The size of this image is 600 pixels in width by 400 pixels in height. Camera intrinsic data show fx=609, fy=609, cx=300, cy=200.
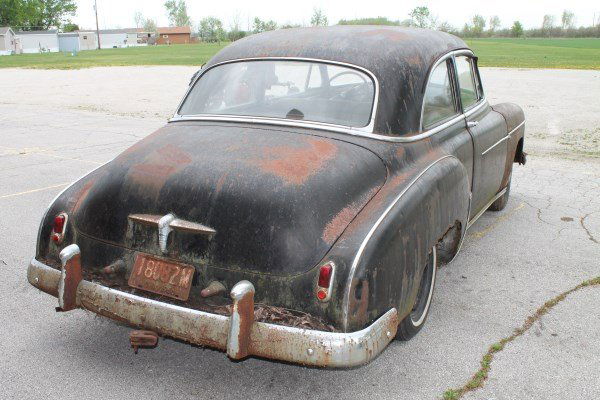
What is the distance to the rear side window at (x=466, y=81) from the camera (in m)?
4.61

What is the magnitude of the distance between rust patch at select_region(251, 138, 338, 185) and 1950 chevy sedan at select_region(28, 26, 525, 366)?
1 centimetres

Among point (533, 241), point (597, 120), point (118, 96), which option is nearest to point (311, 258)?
point (533, 241)

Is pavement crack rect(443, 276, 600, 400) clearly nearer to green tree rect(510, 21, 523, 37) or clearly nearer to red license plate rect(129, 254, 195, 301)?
red license plate rect(129, 254, 195, 301)

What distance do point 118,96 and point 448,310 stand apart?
16.0 m

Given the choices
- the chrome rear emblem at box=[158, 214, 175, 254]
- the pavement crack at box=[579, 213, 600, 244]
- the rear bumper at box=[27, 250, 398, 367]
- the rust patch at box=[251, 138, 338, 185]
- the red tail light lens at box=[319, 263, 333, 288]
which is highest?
the rust patch at box=[251, 138, 338, 185]

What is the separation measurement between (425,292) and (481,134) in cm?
161

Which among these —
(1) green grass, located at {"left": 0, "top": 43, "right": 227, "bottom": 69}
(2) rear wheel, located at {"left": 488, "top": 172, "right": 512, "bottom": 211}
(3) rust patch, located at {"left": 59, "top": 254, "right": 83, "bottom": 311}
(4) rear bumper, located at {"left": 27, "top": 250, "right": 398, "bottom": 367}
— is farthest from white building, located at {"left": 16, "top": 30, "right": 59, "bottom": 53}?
(4) rear bumper, located at {"left": 27, "top": 250, "right": 398, "bottom": 367}

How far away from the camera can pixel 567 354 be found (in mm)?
3373

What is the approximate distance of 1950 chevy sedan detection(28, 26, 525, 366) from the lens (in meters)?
2.74

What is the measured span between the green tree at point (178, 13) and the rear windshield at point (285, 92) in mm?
158771

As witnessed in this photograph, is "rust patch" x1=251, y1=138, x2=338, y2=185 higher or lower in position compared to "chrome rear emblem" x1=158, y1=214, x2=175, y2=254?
higher

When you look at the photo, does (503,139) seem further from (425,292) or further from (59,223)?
(59,223)

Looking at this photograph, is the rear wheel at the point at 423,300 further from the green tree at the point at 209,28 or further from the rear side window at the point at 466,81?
the green tree at the point at 209,28

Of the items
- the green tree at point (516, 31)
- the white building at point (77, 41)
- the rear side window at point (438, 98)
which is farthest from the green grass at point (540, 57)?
the white building at point (77, 41)
